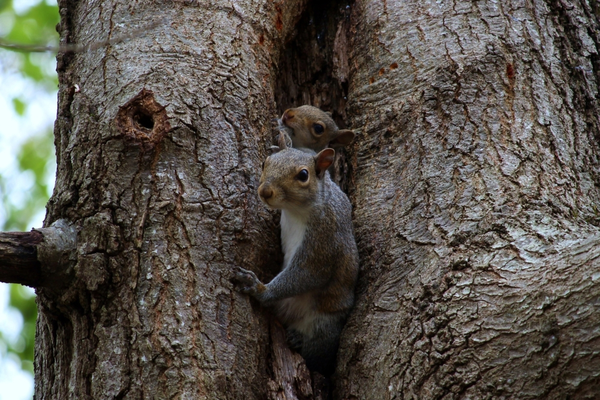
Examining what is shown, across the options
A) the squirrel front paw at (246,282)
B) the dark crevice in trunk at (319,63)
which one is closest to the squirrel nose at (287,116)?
the dark crevice in trunk at (319,63)

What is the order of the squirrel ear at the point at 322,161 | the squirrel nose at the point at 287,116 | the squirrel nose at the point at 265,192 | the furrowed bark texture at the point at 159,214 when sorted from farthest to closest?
1. the squirrel nose at the point at 287,116
2. the squirrel ear at the point at 322,161
3. the squirrel nose at the point at 265,192
4. the furrowed bark texture at the point at 159,214

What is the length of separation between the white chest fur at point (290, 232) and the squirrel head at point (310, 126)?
2.42 feet

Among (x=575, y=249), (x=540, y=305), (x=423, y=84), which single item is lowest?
(x=540, y=305)

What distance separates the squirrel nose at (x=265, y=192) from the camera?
9.51 ft

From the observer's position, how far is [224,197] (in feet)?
9.30

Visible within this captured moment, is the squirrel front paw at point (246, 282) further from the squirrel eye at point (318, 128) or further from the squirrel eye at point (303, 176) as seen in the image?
the squirrel eye at point (318, 128)

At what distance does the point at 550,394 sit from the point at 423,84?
5.90 ft

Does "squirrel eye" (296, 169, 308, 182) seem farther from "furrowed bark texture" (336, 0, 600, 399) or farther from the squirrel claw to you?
the squirrel claw

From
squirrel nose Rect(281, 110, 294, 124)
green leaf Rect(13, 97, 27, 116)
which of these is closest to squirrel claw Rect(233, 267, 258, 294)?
squirrel nose Rect(281, 110, 294, 124)

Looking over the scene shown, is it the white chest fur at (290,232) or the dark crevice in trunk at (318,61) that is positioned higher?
the dark crevice in trunk at (318,61)

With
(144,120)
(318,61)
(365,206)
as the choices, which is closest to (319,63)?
(318,61)

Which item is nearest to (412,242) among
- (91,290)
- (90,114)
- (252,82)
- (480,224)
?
(480,224)

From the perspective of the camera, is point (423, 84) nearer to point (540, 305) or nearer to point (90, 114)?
point (540, 305)

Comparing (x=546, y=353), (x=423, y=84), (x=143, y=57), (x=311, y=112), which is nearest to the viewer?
(x=546, y=353)
